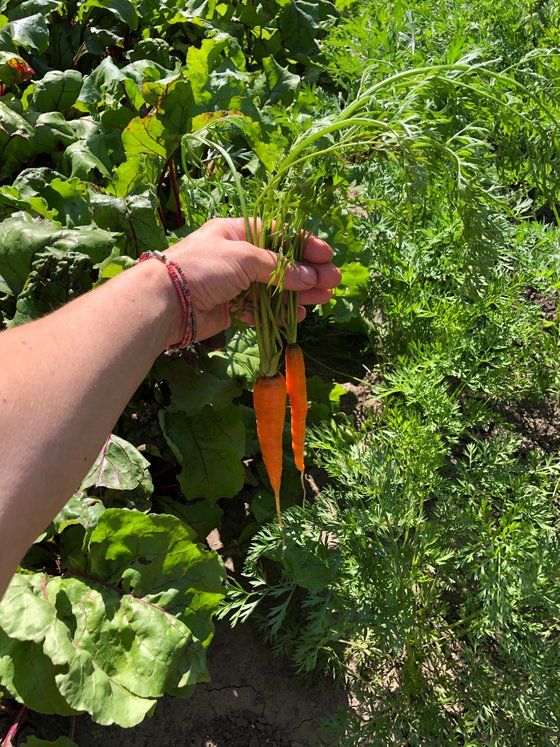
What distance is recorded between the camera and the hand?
1896 millimetres

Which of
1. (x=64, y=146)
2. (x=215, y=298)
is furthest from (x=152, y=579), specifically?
(x=64, y=146)

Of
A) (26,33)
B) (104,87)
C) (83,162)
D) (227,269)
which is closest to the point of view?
(227,269)

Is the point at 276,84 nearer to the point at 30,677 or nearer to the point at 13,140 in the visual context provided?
the point at 13,140

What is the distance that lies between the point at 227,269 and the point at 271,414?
0.63 m

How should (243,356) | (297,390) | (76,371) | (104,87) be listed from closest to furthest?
(76,371)
(297,390)
(243,356)
(104,87)

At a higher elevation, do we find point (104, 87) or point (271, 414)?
point (104, 87)

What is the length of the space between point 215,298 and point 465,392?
1.54 m

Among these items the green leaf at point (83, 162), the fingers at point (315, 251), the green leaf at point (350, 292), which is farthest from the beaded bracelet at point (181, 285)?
the green leaf at point (350, 292)

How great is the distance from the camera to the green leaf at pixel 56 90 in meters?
3.28

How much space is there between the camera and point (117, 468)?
2.32m

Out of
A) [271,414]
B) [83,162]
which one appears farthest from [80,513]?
[83,162]

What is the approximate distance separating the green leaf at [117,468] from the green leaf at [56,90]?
184 cm

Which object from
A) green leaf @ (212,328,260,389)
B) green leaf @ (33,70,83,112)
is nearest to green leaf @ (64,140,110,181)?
green leaf @ (33,70,83,112)

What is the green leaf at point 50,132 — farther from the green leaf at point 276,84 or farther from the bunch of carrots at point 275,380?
the bunch of carrots at point 275,380
